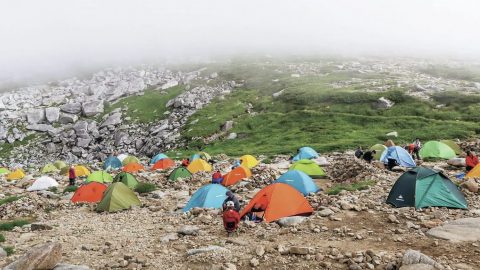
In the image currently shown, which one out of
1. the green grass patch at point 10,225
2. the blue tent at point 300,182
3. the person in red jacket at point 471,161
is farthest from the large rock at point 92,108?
the person in red jacket at point 471,161

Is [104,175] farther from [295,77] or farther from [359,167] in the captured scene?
[295,77]

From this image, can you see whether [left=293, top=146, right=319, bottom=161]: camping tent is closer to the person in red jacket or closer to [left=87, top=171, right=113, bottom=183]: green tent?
the person in red jacket

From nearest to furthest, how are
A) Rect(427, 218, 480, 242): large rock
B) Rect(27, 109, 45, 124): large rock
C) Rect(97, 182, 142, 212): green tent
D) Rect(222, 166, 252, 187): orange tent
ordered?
1. Rect(427, 218, 480, 242): large rock
2. Rect(97, 182, 142, 212): green tent
3. Rect(222, 166, 252, 187): orange tent
4. Rect(27, 109, 45, 124): large rock

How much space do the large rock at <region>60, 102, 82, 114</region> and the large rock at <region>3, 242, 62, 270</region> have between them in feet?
315

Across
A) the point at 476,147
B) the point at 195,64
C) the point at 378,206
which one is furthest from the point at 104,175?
the point at 195,64

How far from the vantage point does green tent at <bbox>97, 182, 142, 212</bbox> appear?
23.0 meters

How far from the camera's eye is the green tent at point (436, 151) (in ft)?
129

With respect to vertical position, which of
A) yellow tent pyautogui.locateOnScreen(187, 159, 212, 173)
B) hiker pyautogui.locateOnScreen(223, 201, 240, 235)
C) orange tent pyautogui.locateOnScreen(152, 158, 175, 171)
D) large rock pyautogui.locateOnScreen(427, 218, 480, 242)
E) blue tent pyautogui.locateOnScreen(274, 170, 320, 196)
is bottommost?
orange tent pyautogui.locateOnScreen(152, 158, 175, 171)

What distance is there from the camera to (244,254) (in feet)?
43.7

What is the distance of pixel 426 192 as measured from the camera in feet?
58.7

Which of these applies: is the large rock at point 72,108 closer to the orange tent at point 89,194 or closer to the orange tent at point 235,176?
the orange tent at point 235,176

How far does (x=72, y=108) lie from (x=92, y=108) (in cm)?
536

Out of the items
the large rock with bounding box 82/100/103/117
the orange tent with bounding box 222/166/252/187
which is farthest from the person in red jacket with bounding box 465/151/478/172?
the large rock with bounding box 82/100/103/117

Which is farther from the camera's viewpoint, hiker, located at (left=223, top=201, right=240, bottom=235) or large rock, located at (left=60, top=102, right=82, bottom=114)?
large rock, located at (left=60, top=102, right=82, bottom=114)
